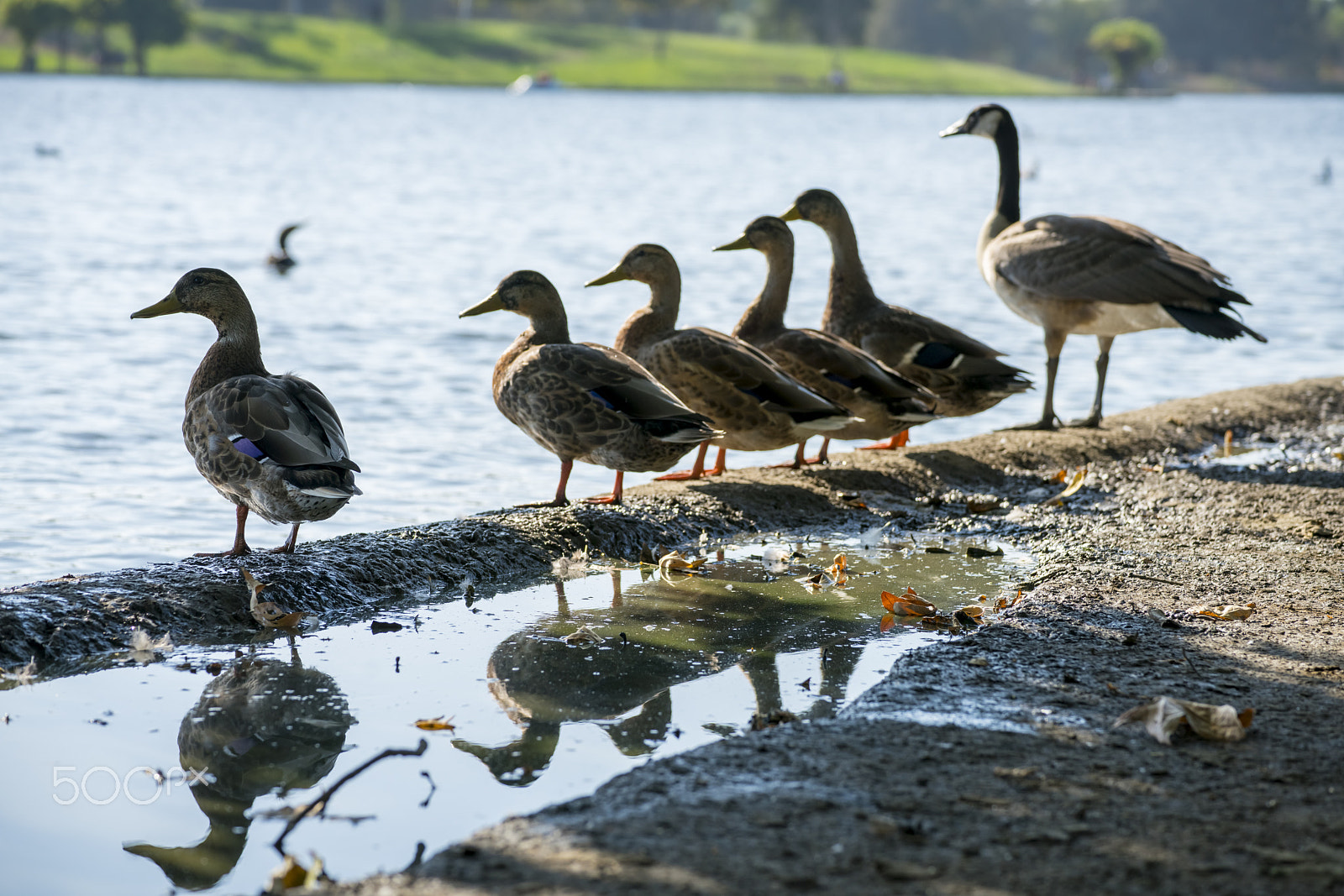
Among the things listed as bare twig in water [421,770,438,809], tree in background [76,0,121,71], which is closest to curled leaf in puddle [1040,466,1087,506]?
bare twig in water [421,770,438,809]

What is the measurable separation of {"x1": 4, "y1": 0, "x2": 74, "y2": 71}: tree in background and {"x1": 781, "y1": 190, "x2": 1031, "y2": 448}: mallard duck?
98425 millimetres

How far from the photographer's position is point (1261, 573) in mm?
5609

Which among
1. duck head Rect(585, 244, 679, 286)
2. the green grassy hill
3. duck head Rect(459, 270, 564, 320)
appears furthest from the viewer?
the green grassy hill

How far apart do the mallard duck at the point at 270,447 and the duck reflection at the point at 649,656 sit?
1028 millimetres

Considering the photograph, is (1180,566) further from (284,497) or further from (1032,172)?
(1032,172)

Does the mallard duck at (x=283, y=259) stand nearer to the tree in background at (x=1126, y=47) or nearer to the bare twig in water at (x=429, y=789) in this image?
the bare twig in water at (x=429, y=789)

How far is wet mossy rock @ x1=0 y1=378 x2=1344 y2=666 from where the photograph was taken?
15.8ft

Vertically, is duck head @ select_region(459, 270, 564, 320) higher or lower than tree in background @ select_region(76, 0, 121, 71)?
lower

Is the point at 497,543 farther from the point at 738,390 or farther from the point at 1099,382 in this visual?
the point at 1099,382

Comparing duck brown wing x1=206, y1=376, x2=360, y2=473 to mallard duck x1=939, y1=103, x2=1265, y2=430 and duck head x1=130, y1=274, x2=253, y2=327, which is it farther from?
mallard duck x1=939, y1=103, x2=1265, y2=430

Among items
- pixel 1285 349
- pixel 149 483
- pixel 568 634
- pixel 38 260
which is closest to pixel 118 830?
pixel 568 634

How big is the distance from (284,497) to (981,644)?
2737 millimetres

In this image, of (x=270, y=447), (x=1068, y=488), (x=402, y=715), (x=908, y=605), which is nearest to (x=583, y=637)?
(x=402, y=715)

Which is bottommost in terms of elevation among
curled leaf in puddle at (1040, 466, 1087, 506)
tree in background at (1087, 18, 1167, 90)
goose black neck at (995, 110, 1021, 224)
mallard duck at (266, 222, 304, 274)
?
mallard duck at (266, 222, 304, 274)
